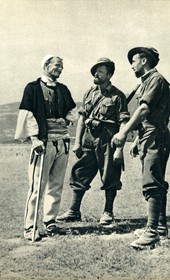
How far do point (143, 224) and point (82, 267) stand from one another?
0.77 m

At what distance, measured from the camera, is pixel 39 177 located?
416 cm

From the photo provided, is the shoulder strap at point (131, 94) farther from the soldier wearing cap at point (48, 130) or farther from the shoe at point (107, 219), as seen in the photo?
the shoe at point (107, 219)

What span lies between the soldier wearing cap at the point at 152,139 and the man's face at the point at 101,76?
16.3 inches

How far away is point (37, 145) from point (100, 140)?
629 mm

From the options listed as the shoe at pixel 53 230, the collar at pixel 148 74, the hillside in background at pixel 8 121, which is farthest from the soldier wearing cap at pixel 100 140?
the hillside in background at pixel 8 121

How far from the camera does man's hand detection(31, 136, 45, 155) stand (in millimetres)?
4112

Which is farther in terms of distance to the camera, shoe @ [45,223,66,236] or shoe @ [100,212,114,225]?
shoe @ [100,212,114,225]

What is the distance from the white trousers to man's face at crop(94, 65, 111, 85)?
0.67m

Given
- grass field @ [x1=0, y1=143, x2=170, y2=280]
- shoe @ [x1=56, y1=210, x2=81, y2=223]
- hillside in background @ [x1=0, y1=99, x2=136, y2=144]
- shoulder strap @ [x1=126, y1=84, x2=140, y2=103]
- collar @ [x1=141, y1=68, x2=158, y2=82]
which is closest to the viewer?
grass field @ [x1=0, y1=143, x2=170, y2=280]

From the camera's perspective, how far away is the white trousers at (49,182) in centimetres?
421

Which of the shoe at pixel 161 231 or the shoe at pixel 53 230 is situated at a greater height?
the shoe at pixel 161 231

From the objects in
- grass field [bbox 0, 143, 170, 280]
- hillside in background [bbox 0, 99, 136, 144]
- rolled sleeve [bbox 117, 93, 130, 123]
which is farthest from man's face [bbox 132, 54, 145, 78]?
hillside in background [bbox 0, 99, 136, 144]

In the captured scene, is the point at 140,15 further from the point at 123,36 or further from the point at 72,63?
the point at 72,63

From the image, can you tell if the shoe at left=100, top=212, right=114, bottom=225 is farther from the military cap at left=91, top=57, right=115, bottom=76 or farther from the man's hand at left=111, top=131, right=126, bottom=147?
the military cap at left=91, top=57, right=115, bottom=76
